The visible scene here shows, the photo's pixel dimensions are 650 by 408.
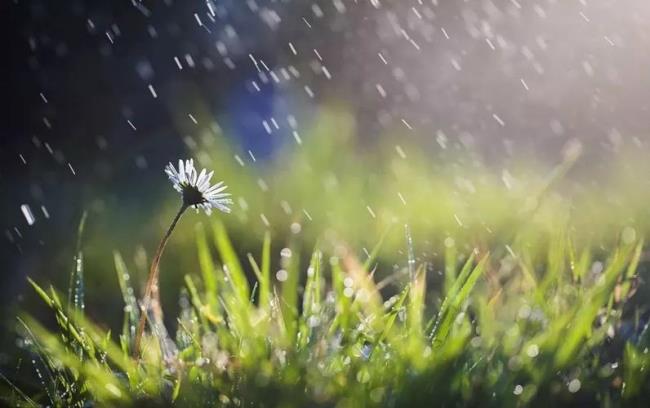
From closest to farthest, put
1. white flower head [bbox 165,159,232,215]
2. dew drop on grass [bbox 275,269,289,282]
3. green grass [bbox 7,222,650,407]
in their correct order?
green grass [bbox 7,222,650,407] < dew drop on grass [bbox 275,269,289,282] < white flower head [bbox 165,159,232,215]

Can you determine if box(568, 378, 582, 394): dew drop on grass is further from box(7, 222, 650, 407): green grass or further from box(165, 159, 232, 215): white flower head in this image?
box(165, 159, 232, 215): white flower head

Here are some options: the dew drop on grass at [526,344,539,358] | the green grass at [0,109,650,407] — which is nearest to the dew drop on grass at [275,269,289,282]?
the green grass at [0,109,650,407]

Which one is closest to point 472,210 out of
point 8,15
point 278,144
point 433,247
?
point 433,247

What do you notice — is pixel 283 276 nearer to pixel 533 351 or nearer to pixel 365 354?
pixel 365 354

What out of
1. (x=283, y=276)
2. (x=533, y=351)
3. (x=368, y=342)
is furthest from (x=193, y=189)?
(x=533, y=351)

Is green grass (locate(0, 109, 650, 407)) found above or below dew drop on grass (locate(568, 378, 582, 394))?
above

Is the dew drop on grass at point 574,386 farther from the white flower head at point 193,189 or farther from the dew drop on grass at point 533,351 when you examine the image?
the white flower head at point 193,189

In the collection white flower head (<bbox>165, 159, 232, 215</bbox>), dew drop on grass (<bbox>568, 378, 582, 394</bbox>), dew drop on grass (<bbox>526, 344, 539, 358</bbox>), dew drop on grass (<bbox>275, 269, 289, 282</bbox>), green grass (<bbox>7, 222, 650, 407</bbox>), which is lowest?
dew drop on grass (<bbox>568, 378, 582, 394</bbox>)

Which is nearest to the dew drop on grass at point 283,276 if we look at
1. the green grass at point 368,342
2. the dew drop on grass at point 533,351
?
the green grass at point 368,342

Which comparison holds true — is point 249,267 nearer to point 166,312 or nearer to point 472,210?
point 166,312

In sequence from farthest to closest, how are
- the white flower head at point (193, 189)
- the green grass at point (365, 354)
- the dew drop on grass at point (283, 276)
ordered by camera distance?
the white flower head at point (193, 189), the dew drop on grass at point (283, 276), the green grass at point (365, 354)

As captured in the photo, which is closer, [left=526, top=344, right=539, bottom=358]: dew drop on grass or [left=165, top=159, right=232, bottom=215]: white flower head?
[left=526, top=344, right=539, bottom=358]: dew drop on grass
